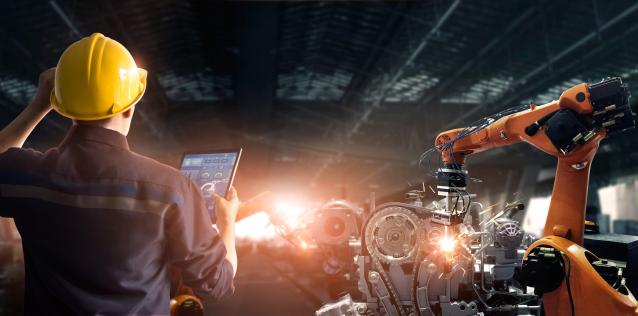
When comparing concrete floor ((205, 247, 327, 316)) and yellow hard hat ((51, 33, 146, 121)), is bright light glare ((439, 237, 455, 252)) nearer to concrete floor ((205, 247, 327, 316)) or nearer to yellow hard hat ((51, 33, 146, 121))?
yellow hard hat ((51, 33, 146, 121))

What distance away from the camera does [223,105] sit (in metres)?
14.0

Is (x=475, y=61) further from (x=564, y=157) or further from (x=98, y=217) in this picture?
(x=98, y=217)

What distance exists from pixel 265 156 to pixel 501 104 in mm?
8135

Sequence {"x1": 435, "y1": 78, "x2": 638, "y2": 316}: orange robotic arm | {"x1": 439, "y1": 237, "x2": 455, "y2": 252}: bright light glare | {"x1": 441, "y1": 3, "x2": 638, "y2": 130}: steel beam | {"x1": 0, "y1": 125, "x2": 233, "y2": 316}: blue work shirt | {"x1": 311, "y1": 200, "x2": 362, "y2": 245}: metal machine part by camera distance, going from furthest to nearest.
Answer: {"x1": 441, "y1": 3, "x2": 638, "y2": 130}: steel beam → {"x1": 311, "y1": 200, "x2": 362, "y2": 245}: metal machine part → {"x1": 439, "y1": 237, "x2": 455, "y2": 252}: bright light glare → {"x1": 435, "y1": 78, "x2": 638, "y2": 316}: orange robotic arm → {"x1": 0, "y1": 125, "x2": 233, "y2": 316}: blue work shirt

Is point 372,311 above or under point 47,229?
under

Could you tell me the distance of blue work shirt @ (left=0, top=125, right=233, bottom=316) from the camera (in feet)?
4.62

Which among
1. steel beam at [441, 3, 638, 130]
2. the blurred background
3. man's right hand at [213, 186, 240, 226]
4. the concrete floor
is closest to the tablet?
man's right hand at [213, 186, 240, 226]

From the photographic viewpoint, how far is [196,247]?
4.87ft

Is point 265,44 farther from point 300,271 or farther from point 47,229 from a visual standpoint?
point 47,229

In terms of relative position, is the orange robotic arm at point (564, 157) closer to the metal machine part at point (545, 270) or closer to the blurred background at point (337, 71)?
the metal machine part at point (545, 270)

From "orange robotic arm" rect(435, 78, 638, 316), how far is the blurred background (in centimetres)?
168

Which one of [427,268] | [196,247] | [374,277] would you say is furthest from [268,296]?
[196,247]

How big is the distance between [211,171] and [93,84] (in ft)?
3.47

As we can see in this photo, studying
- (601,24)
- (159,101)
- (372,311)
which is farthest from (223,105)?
(372,311)
